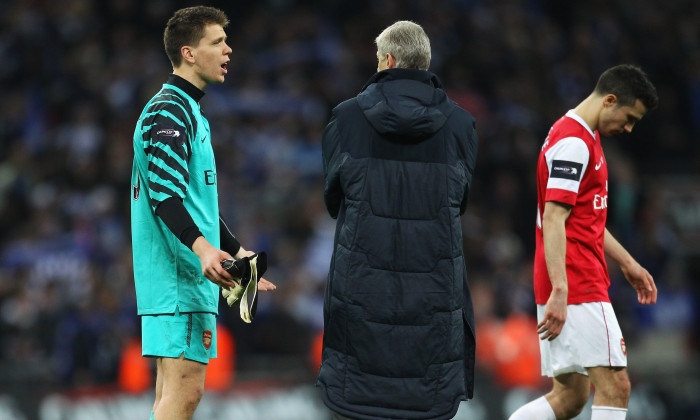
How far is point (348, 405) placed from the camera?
4.21 m

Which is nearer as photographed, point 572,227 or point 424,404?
point 424,404

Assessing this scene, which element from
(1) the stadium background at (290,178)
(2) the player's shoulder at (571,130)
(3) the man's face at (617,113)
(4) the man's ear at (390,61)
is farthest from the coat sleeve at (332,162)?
(1) the stadium background at (290,178)

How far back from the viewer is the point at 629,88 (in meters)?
5.39

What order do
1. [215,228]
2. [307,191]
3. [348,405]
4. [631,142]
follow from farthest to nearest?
[631,142]
[307,191]
[215,228]
[348,405]

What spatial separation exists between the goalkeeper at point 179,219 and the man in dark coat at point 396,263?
44 centimetres

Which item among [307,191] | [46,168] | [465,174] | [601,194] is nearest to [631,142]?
[307,191]

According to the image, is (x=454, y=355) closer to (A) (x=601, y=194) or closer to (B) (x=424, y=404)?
(B) (x=424, y=404)

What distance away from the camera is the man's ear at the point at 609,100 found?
542cm

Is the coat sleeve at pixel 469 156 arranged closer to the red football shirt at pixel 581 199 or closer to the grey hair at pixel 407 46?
the grey hair at pixel 407 46

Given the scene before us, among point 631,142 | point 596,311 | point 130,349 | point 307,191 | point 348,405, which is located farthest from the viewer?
point 631,142

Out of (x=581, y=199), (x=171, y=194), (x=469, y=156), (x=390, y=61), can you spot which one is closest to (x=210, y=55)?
(x=171, y=194)

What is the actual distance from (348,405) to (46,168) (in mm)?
8677

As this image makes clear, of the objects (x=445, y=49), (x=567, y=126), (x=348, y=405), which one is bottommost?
(x=348, y=405)

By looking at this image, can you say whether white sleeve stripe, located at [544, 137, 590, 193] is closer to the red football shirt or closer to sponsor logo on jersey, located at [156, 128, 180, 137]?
the red football shirt
